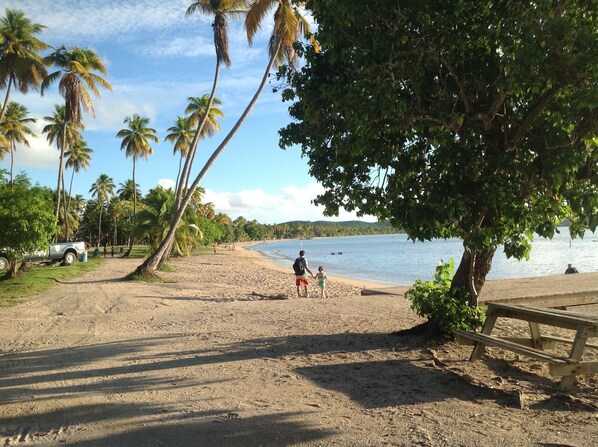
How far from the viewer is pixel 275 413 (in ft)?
13.5

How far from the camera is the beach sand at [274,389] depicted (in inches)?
146

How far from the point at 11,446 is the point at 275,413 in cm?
201

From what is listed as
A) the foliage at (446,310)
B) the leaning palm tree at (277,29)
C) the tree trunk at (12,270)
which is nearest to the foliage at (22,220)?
the tree trunk at (12,270)

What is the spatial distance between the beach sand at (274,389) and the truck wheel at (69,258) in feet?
69.9

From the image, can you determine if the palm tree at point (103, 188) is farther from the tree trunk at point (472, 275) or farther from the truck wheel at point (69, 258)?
the tree trunk at point (472, 275)

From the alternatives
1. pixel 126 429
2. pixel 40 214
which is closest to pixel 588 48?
pixel 126 429

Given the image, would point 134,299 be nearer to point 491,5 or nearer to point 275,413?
point 275,413

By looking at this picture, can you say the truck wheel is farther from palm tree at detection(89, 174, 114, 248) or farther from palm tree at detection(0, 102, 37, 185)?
palm tree at detection(89, 174, 114, 248)

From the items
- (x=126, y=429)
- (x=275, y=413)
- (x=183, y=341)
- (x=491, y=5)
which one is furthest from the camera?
(x=183, y=341)

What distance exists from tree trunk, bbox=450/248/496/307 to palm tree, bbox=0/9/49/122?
2374 cm

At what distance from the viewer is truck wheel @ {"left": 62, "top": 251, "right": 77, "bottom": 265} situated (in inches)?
1120

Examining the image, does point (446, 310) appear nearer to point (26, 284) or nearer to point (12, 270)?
point (26, 284)

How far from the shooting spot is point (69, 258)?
→ 28.9 m

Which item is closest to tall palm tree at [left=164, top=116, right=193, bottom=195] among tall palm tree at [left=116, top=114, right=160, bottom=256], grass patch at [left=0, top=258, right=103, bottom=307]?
tall palm tree at [left=116, top=114, right=160, bottom=256]
